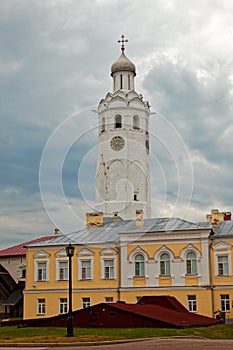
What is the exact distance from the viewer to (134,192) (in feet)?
246

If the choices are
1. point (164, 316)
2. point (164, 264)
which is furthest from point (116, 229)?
point (164, 316)

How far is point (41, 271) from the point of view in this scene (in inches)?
1916

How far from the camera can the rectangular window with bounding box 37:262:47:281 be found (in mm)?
48347

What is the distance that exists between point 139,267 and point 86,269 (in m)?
4.72

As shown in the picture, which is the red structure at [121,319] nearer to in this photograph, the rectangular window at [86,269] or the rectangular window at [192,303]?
the rectangular window at [192,303]

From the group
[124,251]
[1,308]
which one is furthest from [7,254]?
[124,251]

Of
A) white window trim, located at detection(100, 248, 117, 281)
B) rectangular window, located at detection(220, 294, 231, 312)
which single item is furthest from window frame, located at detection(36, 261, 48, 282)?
rectangular window, located at detection(220, 294, 231, 312)

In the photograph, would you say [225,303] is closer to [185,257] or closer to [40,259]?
[185,257]

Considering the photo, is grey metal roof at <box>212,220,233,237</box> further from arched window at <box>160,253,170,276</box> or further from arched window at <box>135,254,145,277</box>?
arched window at <box>135,254,145,277</box>

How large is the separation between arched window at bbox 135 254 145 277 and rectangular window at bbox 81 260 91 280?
4194 millimetres

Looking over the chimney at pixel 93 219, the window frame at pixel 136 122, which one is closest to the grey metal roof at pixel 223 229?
the chimney at pixel 93 219

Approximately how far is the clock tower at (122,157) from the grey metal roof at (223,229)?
25.1 metres

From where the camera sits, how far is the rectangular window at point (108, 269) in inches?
1821

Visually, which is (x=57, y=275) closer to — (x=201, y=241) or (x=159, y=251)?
(x=159, y=251)
